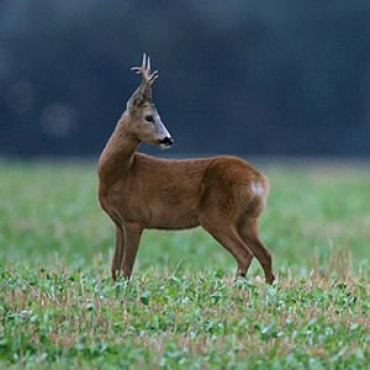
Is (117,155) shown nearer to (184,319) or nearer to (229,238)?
(229,238)

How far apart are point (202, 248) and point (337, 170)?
51.3 feet

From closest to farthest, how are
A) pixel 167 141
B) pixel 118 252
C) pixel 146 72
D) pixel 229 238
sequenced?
pixel 146 72, pixel 167 141, pixel 229 238, pixel 118 252

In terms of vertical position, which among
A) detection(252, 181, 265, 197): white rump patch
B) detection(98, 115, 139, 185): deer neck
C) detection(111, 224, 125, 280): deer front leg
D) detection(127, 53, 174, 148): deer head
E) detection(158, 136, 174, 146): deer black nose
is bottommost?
detection(111, 224, 125, 280): deer front leg

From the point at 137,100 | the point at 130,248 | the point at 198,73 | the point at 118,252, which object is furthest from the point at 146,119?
the point at 198,73

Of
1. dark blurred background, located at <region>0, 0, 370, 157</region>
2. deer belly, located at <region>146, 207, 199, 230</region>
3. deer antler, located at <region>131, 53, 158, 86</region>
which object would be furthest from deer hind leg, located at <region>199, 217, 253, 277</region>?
dark blurred background, located at <region>0, 0, 370, 157</region>

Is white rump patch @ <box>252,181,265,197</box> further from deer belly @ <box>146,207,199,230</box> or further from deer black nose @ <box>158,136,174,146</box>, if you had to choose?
deer black nose @ <box>158,136,174,146</box>

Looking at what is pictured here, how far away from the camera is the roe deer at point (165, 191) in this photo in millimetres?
11930

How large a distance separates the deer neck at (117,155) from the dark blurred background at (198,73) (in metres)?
32.1

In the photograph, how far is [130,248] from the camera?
11820 millimetres

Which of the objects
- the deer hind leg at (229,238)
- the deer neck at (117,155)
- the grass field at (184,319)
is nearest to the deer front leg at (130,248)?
the grass field at (184,319)

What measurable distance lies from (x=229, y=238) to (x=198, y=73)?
3643 cm

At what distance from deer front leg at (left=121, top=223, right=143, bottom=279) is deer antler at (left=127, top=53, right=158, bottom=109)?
3.47ft

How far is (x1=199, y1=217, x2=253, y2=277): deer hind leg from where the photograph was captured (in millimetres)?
11961

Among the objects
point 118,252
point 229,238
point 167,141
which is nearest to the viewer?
point 167,141
